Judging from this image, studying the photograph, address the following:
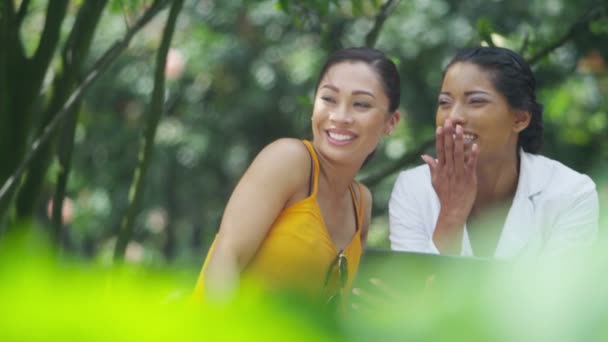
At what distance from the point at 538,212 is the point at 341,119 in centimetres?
68

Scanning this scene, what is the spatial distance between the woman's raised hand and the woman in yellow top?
0.61ft

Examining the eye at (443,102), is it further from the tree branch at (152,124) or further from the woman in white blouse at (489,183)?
the tree branch at (152,124)

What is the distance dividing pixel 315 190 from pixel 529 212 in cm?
67

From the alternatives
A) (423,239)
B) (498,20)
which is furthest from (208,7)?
(423,239)

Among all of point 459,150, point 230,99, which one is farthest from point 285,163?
point 230,99

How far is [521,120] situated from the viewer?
3.01m

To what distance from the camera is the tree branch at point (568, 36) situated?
386 cm

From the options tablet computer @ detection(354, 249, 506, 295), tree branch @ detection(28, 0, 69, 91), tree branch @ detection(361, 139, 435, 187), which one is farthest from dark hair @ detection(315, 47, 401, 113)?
tree branch @ detection(28, 0, 69, 91)

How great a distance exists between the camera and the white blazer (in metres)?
2.80

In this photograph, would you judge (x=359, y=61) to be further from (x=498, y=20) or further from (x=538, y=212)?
(x=498, y=20)

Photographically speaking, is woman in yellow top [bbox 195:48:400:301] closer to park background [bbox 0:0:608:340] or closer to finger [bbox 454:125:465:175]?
finger [bbox 454:125:465:175]

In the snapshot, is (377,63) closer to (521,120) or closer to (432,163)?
(432,163)

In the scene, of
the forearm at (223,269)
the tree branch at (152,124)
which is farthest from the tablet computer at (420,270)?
the tree branch at (152,124)

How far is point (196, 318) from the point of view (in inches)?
15.3
